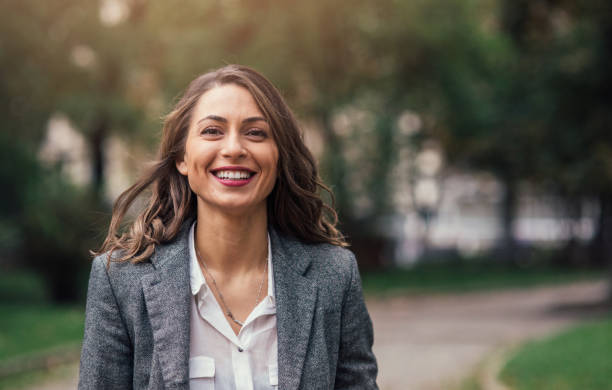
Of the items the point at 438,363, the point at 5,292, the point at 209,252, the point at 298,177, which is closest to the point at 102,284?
the point at 209,252

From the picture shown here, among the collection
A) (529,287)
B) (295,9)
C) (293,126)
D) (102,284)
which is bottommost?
(529,287)

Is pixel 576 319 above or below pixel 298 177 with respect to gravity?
below

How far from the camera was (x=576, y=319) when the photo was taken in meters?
14.9

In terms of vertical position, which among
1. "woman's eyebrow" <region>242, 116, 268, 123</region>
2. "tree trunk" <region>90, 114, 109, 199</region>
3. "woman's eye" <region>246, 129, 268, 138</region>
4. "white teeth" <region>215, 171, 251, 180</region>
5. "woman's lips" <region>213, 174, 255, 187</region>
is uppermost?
"tree trunk" <region>90, 114, 109, 199</region>

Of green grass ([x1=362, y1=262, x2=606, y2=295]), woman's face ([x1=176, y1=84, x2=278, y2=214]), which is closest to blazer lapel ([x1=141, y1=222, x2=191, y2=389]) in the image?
woman's face ([x1=176, y1=84, x2=278, y2=214])

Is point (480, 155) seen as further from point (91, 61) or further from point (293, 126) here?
point (293, 126)

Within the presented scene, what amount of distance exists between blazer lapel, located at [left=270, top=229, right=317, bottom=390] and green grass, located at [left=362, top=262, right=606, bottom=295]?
1721 centimetres

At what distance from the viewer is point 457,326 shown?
14375mm

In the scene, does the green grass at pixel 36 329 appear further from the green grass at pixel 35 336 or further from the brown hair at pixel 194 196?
the brown hair at pixel 194 196

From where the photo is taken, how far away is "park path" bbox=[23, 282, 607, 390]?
9633 millimetres

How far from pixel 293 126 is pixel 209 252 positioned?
1.83 feet

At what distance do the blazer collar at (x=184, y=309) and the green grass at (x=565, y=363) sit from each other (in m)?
5.84

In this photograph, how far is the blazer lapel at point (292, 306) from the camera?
240cm

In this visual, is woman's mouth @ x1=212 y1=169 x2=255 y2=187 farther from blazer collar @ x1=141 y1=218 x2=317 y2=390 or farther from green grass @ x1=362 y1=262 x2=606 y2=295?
green grass @ x1=362 y1=262 x2=606 y2=295
